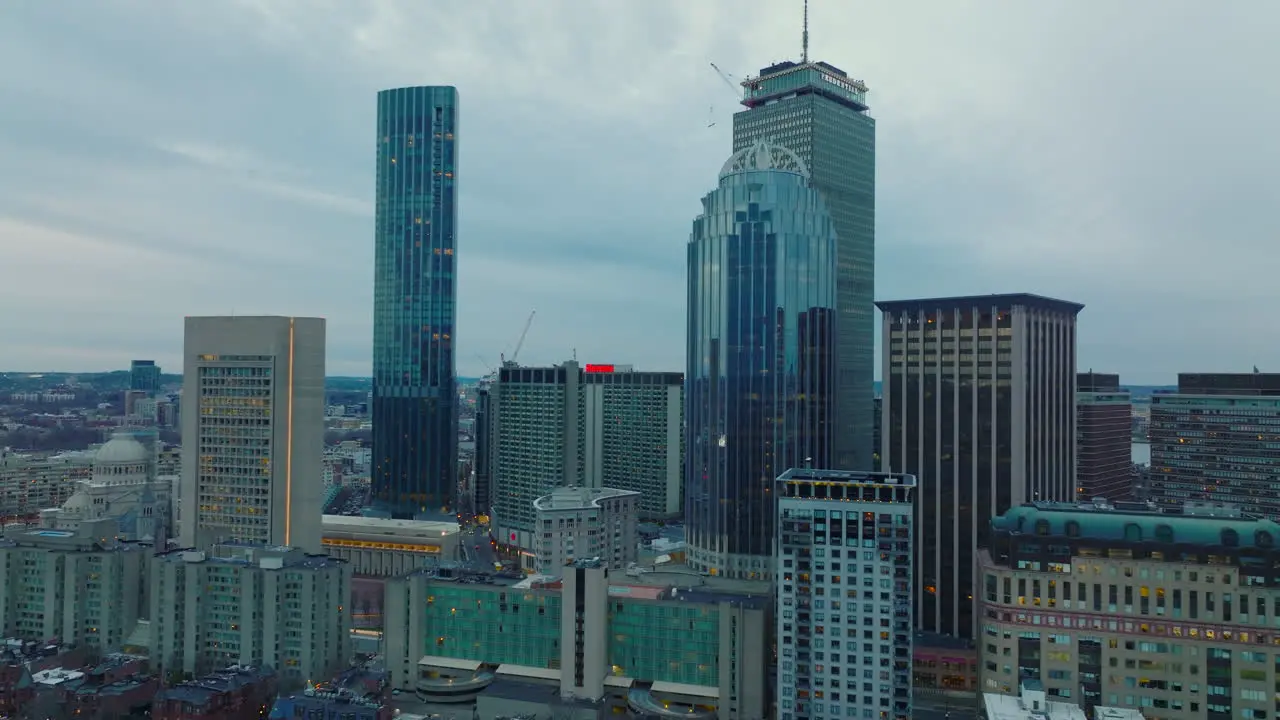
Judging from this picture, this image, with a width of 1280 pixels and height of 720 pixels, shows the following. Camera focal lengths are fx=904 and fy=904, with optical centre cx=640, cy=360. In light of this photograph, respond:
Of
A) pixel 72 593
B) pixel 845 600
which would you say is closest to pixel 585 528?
pixel 845 600

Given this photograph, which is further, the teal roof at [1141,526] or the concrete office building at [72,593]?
the concrete office building at [72,593]

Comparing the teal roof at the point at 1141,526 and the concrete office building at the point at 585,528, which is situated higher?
the teal roof at the point at 1141,526

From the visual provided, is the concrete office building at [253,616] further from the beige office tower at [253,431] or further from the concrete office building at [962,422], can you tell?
the concrete office building at [962,422]

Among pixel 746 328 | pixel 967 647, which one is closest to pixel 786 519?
pixel 967 647

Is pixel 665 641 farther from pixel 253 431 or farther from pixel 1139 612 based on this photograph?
pixel 253 431

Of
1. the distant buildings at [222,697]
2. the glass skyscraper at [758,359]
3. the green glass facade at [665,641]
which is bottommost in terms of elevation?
the distant buildings at [222,697]

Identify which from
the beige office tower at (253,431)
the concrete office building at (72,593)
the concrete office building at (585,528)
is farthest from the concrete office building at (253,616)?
the concrete office building at (585,528)
